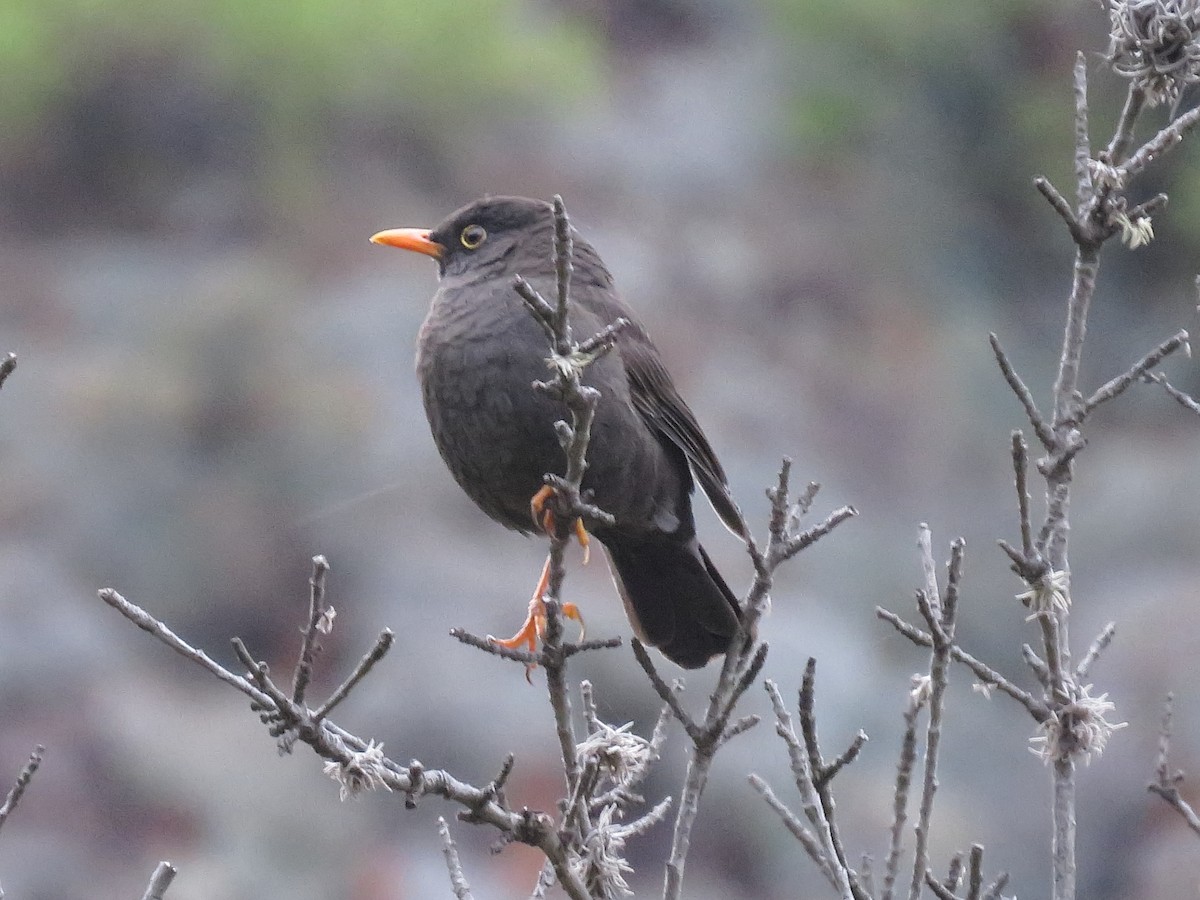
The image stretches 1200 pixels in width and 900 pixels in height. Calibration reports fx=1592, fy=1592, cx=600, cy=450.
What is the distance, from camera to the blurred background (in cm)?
1104

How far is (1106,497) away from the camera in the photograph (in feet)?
47.3

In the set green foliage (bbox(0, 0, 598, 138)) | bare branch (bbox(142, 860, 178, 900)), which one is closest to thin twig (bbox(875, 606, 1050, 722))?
bare branch (bbox(142, 860, 178, 900))

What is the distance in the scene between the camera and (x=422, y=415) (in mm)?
13516

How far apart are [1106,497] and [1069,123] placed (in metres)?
3.65

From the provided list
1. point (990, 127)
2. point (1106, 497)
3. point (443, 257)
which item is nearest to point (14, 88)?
point (990, 127)

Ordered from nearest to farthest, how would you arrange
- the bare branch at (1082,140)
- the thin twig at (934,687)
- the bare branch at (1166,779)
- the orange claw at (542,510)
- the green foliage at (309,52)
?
the thin twig at (934,687) → the bare branch at (1082,140) → the bare branch at (1166,779) → the orange claw at (542,510) → the green foliage at (309,52)

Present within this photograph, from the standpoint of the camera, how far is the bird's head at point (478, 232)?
168 inches

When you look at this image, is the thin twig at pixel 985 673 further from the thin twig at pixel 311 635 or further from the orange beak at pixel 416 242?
the orange beak at pixel 416 242

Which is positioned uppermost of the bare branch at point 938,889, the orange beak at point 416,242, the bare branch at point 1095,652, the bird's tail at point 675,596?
the orange beak at point 416,242

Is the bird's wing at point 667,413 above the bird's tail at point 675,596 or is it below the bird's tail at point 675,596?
above

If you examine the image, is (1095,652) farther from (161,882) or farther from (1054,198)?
(161,882)

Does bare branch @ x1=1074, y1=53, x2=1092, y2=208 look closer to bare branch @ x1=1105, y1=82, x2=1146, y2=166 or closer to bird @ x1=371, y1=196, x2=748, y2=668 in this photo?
bare branch @ x1=1105, y1=82, x2=1146, y2=166

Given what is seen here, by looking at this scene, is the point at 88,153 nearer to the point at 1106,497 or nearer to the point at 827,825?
the point at 1106,497

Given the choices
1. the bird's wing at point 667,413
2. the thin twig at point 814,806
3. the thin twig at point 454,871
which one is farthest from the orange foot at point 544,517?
the thin twig at point 814,806
